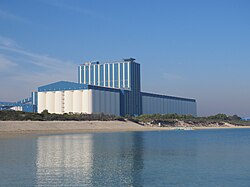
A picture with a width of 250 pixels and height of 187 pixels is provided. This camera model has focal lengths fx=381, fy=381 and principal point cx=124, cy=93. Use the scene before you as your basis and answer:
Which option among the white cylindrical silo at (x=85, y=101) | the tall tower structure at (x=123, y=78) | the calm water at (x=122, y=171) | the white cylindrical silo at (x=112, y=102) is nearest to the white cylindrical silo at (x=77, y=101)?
the white cylindrical silo at (x=85, y=101)

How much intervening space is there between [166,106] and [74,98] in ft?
137

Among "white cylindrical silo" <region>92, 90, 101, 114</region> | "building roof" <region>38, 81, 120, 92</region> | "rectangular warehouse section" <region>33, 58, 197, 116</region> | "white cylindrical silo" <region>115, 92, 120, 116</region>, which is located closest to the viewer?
"white cylindrical silo" <region>92, 90, 101, 114</region>

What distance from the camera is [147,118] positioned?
10331 cm

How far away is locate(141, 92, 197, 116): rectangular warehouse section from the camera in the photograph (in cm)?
11969

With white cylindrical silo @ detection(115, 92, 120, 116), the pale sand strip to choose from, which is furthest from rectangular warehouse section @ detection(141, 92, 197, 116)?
the pale sand strip

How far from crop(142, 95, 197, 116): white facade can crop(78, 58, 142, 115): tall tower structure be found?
17.2 ft

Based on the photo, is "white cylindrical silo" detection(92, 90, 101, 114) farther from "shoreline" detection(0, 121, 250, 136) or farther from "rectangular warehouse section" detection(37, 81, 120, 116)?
"shoreline" detection(0, 121, 250, 136)

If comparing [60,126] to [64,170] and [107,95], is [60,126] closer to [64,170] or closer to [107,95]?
[107,95]

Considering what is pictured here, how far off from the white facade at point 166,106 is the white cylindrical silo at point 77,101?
88.4ft

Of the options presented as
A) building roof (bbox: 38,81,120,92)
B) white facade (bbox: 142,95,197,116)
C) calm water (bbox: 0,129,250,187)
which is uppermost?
building roof (bbox: 38,81,120,92)

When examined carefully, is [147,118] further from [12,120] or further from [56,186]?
[56,186]

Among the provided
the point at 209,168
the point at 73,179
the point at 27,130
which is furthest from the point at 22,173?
the point at 27,130

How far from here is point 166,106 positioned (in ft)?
423

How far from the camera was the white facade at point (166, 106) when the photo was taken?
119725 millimetres
